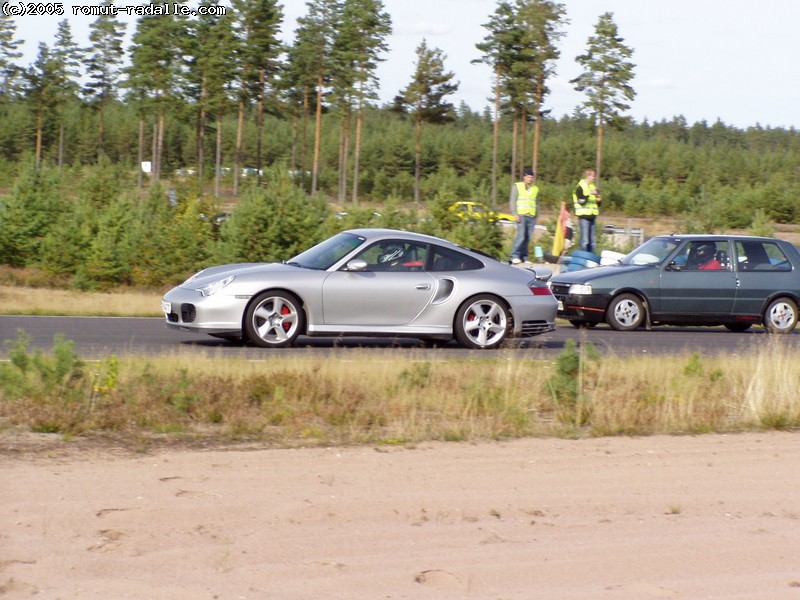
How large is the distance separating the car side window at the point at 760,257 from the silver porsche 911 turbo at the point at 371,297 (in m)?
5.23

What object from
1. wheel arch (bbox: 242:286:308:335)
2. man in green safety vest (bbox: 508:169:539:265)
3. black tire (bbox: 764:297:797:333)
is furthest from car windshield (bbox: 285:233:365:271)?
man in green safety vest (bbox: 508:169:539:265)

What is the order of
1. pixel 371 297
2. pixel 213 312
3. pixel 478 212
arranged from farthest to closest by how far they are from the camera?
pixel 478 212
pixel 371 297
pixel 213 312

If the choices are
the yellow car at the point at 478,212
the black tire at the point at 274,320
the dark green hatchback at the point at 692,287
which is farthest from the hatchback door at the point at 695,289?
the yellow car at the point at 478,212

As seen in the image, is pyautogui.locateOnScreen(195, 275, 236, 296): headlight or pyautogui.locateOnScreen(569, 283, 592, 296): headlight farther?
pyautogui.locateOnScreen(569, 283, 592, 296): headlight

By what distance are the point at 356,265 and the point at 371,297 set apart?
0.40 metres

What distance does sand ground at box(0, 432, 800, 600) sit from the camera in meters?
5.04

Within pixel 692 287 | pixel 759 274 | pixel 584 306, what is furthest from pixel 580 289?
pixel 759 274

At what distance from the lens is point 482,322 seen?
13.3 metres

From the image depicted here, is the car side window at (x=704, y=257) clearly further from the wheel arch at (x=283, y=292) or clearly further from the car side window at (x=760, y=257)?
the wheel arch at (x=283, y=292)

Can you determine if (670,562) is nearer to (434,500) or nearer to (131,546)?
(434,500)

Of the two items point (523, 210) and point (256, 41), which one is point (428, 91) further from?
point (523, 210)

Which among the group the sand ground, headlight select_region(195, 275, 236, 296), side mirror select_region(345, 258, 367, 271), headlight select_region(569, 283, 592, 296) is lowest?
the sand ground

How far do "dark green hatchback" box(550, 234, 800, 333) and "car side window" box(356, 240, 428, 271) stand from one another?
454cm

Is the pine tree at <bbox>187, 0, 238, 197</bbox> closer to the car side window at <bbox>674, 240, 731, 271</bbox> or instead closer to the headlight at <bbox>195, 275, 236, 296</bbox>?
the car side window at <bbox>674, 240, 731, 271</bbox>
